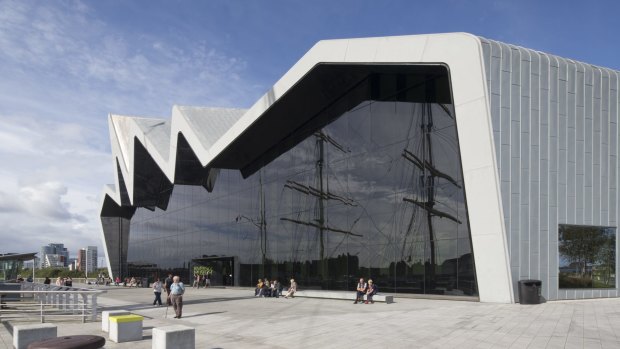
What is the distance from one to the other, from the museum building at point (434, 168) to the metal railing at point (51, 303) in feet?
38.5

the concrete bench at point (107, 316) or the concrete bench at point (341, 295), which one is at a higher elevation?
the concrete bench at point (107, 316)

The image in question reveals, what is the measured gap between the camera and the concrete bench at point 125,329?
39.4ft

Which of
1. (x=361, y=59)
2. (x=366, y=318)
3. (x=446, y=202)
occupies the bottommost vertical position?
(x=366, y=318)

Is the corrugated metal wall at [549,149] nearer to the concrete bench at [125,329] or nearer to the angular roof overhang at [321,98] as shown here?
the angular roof overhang at [321,98]

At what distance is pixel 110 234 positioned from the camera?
57.5 metres

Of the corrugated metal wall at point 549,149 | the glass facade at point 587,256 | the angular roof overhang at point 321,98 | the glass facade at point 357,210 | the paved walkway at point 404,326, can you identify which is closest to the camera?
the paved walkway at point 404,326

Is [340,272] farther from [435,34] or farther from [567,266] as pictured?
[435,34]

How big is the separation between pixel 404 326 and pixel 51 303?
44.4 ft

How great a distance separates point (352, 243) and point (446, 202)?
636 centimetres

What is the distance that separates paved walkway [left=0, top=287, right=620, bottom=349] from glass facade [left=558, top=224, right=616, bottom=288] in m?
1.09

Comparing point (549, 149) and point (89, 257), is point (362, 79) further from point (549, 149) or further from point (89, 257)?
point (89, 257)

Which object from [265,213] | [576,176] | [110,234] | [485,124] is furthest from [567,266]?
[110,234]

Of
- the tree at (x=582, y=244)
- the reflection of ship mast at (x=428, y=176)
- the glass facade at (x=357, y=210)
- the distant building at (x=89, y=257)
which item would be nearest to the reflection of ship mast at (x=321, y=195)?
the glass facade at (x=357, y=210)

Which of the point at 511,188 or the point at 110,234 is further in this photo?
the point at 110,234
